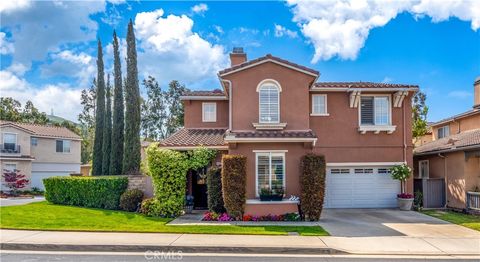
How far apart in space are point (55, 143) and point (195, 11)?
2960 cm

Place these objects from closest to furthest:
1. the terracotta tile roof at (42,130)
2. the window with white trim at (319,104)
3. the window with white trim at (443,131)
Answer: the window with white trim at (319,104) → the window with white trim at (443,131) → the terracotta tile roof at (42,130)

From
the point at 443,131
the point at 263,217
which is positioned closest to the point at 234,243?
the point at 263,217

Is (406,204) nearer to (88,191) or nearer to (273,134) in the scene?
(273,134)

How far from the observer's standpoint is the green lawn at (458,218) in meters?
13.9

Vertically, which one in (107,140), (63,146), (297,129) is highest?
(297,129)

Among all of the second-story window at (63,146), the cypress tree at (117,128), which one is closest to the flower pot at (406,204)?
the cypress tree at (117,128)

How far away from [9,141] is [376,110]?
32087mm

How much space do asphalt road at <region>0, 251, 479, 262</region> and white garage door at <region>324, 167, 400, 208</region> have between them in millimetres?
8984

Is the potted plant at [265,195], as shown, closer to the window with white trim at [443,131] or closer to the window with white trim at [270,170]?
the window with white trim at [270,170]

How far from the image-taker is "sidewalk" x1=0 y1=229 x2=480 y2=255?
9812 millimetres

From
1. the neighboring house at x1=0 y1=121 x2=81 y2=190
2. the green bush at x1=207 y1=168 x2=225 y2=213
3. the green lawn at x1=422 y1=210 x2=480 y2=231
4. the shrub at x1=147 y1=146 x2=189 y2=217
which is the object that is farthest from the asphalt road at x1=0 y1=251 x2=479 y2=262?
the neighboring house at x1=0 y1=121 x2=81 y2=190

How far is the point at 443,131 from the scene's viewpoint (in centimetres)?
2473

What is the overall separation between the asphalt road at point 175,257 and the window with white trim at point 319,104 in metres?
10.1

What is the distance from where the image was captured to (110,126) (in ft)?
98.2
